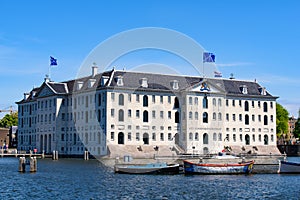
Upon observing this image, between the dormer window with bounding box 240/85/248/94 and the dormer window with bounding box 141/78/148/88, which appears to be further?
the dormer window with bounding box 240/85/248/94

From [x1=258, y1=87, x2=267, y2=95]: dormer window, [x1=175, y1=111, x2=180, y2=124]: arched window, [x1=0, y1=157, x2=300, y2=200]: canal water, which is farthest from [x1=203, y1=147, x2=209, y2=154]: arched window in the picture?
[x1=0, y1=157, x2=300, y2=200]: canal water

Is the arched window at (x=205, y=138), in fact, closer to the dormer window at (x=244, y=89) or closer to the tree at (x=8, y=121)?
the dormer window at (x=244, y=89)

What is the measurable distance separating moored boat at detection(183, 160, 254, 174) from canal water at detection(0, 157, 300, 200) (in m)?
1.72

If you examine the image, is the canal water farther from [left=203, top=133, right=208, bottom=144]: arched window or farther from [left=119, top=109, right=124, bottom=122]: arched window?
[left=203, top=133, right=208, bottom=144]: arched window

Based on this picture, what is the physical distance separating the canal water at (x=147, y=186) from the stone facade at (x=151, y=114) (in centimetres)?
4063

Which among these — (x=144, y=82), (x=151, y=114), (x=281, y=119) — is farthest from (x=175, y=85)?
(x=281, y=119)

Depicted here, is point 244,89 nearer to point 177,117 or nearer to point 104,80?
point 177,117

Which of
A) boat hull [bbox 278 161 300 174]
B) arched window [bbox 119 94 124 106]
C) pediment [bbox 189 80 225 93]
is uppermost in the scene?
pediment [bbox 189 80 225 93]

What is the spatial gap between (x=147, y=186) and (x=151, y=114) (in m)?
55.5

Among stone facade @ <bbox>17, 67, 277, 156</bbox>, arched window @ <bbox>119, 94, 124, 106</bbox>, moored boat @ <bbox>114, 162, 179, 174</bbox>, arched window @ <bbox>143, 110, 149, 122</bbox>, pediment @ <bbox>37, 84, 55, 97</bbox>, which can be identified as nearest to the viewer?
moored boat @ <bbox>114, 162, 179, 174</bbox>

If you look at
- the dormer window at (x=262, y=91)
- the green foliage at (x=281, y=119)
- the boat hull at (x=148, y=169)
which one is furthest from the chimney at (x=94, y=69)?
the green foliage at (x=281, y=119)

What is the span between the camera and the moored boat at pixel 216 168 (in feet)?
188

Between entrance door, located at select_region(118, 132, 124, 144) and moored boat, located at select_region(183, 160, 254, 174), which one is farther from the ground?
entrance door, located at select_region(118, 132, 124, 144)

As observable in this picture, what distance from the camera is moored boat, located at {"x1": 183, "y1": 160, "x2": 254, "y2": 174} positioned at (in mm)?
57375
